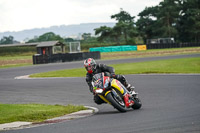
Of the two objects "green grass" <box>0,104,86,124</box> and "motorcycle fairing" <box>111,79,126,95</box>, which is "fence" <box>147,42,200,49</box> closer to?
"green grass" <box>0,104,86,124</box>

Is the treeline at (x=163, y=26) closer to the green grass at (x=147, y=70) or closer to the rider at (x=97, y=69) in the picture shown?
the green grass at (x=147, y=70)

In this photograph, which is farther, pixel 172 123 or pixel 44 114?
pixel 44 114

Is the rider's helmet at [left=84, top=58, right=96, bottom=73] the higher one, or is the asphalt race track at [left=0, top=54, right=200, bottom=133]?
the rider's helmet at [left=84, top=58, right=96, bottom=73]

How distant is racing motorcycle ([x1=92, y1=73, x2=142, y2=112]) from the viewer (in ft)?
33.2

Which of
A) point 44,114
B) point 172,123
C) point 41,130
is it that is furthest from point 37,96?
point 172,123

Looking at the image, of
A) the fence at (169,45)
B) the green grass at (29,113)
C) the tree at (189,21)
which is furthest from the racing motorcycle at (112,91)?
the tree at (189,21)

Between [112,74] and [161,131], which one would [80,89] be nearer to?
[112,74]

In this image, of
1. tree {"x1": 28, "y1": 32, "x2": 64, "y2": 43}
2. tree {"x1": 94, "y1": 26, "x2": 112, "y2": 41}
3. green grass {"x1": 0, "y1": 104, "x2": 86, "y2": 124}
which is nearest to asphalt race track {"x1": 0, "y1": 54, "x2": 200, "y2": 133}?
green grass {"x1": 0, "y1": 104, "x2": 86, "y2": 124}

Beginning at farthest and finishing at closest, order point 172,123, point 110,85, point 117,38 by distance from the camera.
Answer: point 117,38
point 110,85
point 172,123

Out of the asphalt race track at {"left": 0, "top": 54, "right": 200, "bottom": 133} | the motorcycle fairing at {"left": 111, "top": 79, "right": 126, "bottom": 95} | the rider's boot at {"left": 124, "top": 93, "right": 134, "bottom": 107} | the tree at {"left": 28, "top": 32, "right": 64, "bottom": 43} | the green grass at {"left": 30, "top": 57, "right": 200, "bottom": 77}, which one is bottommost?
the green grass at {"left": 30, "top": 57, "right": 200, "bottom": 77}

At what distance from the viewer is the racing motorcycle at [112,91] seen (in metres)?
10.1

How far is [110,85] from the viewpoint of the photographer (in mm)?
10289

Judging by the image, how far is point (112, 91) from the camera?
1022cm

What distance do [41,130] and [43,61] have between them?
3802 cm
